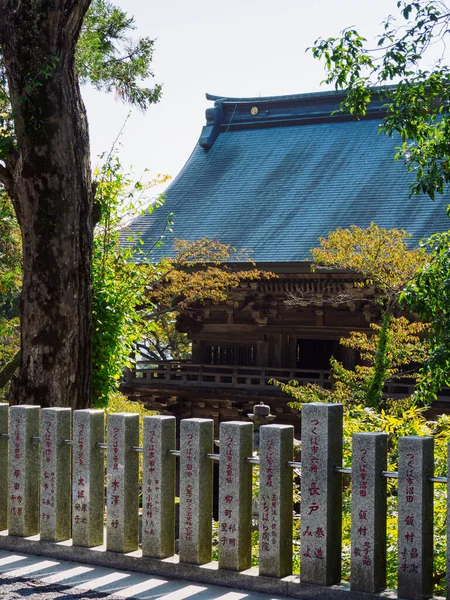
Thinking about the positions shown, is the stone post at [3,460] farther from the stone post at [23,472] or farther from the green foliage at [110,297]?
the green foliage at [110,297]

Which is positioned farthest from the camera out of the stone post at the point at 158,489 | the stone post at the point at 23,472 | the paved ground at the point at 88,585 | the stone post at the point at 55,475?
the stone post at the point at 23,472

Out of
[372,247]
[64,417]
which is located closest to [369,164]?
[372,247]

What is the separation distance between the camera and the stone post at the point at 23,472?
22.7 ft

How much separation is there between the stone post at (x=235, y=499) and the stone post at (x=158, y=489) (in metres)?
0.47

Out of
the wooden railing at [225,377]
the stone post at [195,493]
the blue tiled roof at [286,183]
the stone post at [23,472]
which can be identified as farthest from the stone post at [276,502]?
the blue tiled roof at [286,183]

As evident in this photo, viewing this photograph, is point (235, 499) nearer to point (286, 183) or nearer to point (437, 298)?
point (437, 298)

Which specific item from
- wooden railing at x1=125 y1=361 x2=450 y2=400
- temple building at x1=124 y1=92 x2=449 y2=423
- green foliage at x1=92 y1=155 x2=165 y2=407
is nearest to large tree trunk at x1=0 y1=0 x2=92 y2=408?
green foliage at x1=92 y1=155 x2=165 y2=407

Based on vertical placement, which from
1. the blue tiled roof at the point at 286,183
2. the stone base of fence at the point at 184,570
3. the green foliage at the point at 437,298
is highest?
the blue tiled roof at the point at 286,183

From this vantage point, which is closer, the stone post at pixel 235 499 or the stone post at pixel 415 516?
the stone post at pixel 415 516

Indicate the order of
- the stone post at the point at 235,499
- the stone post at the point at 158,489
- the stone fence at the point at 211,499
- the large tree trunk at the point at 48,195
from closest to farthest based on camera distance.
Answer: the stone fence at the point at 211,499 < the stone post at the point at 235,499 < the stone post at the point at 158,489 < the large tree trunk at the point at 48,195

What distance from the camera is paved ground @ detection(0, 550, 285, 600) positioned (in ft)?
18.5

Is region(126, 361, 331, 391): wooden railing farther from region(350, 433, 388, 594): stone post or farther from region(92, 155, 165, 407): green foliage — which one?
region(350, 433, 388, 594): stone post

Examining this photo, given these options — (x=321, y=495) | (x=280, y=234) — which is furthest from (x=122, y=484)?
(x=280, y=234)

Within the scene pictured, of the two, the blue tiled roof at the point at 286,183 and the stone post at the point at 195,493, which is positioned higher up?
the blue tiled roof at the point at 286,183
